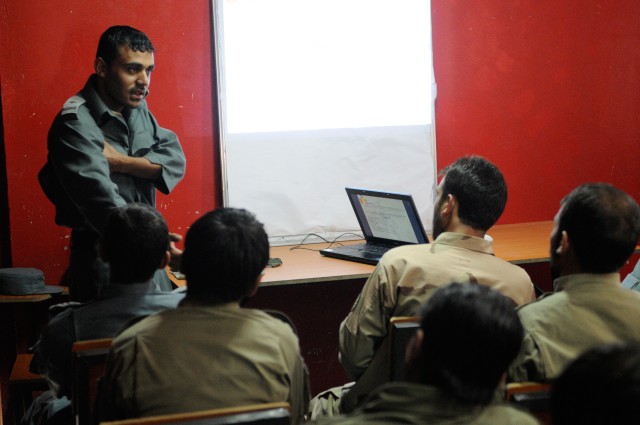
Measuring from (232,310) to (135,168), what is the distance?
1.36 m

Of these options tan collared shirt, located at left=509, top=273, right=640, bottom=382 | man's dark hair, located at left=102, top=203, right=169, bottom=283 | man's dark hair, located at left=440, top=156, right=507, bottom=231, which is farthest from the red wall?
tan collared shirt, located at left=509, top=273, right=640, bottom=382

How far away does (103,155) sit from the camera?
287 centimetres

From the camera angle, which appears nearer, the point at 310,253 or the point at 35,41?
the point at 35,41

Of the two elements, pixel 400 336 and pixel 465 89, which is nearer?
pixel 400 336

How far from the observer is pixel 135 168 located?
3004 millimetres

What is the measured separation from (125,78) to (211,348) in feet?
5.11

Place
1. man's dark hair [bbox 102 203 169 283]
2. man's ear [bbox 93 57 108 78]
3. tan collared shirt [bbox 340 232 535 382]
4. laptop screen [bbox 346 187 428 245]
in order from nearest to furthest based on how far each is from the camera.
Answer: man's dark hair [bbox 102 203 169 283], tan collared shirt [bbox 340 232 535 382], man's ear [bbox 93 57 108 78], laptop screen [bbox 346 187 428 245]

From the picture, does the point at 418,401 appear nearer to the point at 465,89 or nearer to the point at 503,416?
the point at 503,416

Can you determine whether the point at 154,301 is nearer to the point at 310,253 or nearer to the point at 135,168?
the point at 135,168

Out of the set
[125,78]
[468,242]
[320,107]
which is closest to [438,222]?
[468,242]

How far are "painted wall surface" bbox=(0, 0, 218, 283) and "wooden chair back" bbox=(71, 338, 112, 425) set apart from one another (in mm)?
1797

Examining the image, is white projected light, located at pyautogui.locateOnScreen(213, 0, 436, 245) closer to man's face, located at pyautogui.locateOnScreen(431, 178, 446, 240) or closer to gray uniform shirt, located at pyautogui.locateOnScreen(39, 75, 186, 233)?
gray uniform shirt, located at pyautogui.locateOnScreen(39, 75, 186, 233)

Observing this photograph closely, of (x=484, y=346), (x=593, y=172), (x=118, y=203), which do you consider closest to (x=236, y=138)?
(x=118, y=203)

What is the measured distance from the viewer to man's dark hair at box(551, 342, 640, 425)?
958 mm
